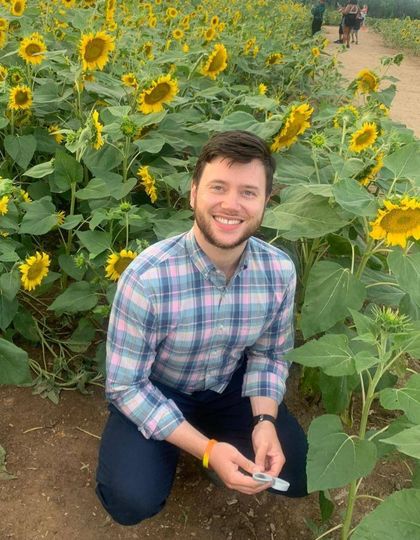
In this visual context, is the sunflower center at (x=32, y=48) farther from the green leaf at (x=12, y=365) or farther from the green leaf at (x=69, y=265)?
the green leaf at (x=12, y=365)

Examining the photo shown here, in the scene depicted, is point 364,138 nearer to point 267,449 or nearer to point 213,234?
point 213,234

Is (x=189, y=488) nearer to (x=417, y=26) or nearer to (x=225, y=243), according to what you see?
(x=225, y=243)

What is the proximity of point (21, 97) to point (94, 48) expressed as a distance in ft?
1.10

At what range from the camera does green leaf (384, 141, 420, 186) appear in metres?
1.61

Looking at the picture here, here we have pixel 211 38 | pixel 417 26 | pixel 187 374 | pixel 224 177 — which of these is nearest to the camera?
pixel 224 177

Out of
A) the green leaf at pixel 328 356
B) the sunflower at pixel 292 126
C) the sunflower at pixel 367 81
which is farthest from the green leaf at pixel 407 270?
the sunflower at pixel 367 81

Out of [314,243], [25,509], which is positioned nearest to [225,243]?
[314,243]

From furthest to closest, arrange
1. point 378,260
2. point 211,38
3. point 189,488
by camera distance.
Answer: point 211,38, point 378,260, point 189,488

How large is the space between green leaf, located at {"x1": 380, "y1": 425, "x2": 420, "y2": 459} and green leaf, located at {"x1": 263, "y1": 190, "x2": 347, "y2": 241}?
0.74 m

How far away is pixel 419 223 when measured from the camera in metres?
1.46

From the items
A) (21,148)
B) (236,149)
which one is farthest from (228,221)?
(21,148)

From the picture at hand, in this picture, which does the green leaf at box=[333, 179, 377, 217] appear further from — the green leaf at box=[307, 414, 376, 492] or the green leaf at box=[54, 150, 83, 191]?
the green leaf at box=[54, 150, 83, 191]

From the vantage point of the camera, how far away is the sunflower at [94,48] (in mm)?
2283

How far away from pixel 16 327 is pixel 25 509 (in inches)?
23.0
